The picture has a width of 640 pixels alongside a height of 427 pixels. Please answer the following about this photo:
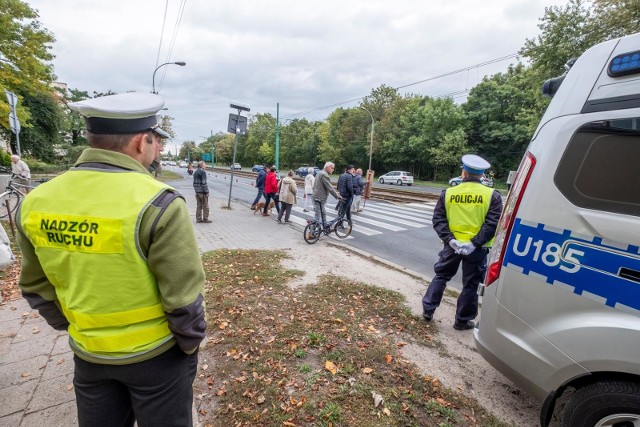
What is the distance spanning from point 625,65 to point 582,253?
1101 mm

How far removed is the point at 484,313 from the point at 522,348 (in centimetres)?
36

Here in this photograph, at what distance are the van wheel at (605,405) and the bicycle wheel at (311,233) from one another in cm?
658

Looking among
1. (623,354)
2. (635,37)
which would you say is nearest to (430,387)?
(623,354)

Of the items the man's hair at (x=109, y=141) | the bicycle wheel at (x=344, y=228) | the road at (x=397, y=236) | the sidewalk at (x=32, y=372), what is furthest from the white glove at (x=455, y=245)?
the bicycle wheel at (x=344, y=228)

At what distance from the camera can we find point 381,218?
12.8 metres

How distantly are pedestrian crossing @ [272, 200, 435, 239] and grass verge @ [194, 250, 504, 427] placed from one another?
17.5ft

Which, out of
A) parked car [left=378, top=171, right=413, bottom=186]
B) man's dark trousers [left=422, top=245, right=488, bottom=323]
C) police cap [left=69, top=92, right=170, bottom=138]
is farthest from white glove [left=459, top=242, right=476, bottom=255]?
parked car [left=378, top=171, right=413, bottom=186]

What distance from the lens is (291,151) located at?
72.5m

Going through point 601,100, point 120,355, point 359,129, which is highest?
point 359,129

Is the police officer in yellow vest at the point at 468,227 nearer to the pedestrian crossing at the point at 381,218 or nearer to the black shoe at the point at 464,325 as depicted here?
the black shoe at the point at 464,325

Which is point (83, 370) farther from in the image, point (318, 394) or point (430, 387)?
point (430, 387)

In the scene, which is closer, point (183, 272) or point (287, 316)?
point (183, 272)

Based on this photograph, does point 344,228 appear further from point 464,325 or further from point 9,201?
point 9,201

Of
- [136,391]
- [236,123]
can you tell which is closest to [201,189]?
[236,123]
